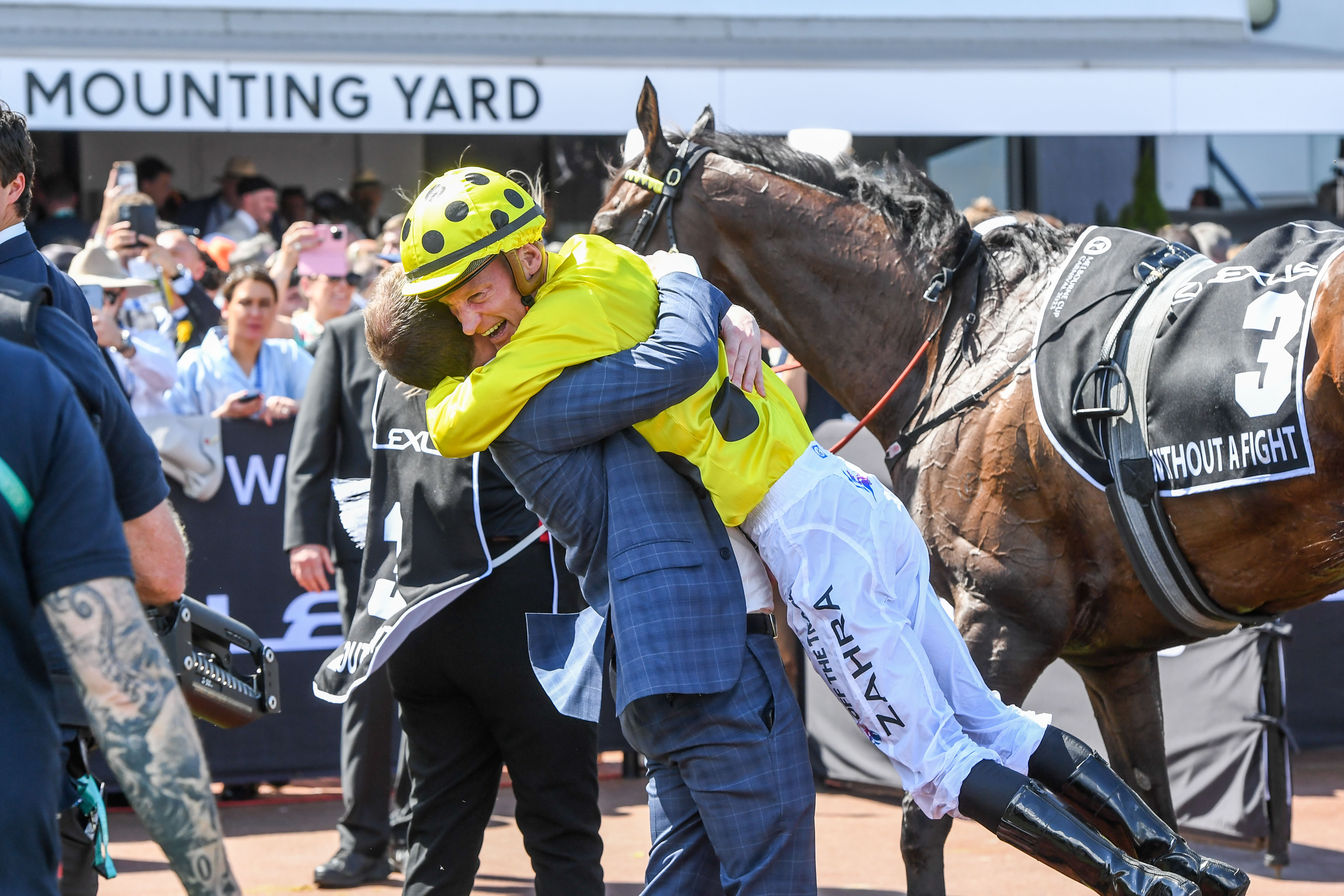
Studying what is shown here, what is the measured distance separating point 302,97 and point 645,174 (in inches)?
218

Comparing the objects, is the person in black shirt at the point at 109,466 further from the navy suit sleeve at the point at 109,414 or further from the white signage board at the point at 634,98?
the white signage board at the point at 634,98

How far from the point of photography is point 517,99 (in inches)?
381

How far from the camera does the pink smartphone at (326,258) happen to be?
7.22 metres

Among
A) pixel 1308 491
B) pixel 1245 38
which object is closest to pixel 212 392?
pixel 1308 491

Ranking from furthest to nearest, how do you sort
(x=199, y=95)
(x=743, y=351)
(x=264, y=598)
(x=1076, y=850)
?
Result: (x=199, y=95) → (x=264, y=598) → (x=743, y=351) → (x=1076, y=850)

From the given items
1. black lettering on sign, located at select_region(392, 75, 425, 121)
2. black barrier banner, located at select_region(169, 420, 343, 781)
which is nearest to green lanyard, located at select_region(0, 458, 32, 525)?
black barrier banner, located at select_region(169, 420, 343, 781)

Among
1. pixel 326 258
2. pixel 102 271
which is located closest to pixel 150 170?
pixel 326 258

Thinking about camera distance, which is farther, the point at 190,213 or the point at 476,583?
the point at 190,213

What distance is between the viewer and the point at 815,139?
472 centimetres

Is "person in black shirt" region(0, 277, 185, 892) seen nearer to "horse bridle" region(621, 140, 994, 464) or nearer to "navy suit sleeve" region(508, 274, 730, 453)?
"navy suit sleeve" region(508, 274, 730, 453)

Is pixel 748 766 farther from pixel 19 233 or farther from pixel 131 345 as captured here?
pixel 131 345

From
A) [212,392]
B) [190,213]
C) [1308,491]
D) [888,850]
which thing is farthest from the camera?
[190,213]

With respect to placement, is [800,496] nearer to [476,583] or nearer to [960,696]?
[960,696]

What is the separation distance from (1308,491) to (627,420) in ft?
5.52
